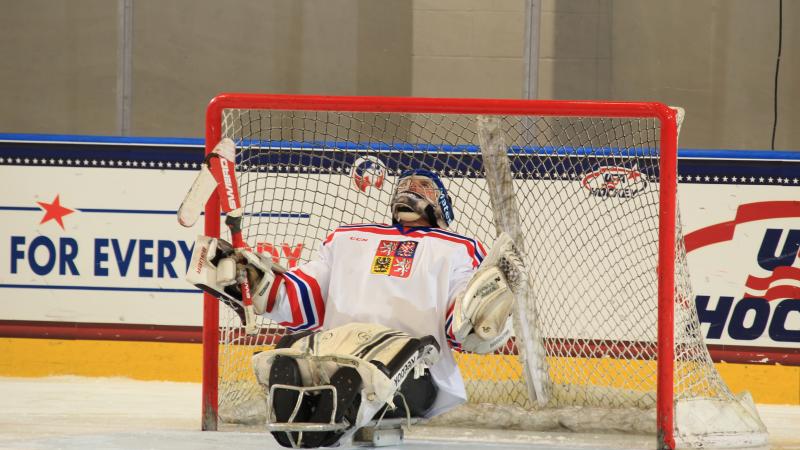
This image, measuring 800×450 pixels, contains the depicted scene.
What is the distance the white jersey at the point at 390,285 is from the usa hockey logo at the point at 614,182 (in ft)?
3.88

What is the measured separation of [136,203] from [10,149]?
0.58 m

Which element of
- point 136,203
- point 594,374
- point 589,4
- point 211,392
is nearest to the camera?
point 211,392

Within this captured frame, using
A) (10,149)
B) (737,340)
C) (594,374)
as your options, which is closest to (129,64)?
(10,149)

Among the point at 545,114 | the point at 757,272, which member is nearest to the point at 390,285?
the point at 545,114

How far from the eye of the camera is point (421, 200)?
370cm

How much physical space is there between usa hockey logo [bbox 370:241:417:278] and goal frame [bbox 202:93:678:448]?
1.90 feet

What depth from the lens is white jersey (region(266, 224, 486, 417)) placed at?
3520mm

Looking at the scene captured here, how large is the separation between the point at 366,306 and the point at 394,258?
15cm

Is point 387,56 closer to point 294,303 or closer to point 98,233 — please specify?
point 98,233

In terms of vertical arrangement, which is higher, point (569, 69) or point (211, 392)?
point (569, 69)

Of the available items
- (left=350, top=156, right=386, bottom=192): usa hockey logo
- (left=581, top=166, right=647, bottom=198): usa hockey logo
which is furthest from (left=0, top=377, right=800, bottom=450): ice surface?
(left=350, top=156, right=386, bottom=192): usa hockey logo

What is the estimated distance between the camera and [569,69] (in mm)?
6191

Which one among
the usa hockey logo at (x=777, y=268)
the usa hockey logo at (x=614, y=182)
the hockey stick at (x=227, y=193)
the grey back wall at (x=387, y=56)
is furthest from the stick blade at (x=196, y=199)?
the usa hockey logo at (x=777, y=268)

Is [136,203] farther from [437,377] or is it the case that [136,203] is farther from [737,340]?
[737,340]
